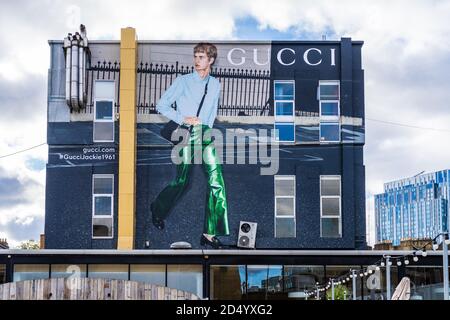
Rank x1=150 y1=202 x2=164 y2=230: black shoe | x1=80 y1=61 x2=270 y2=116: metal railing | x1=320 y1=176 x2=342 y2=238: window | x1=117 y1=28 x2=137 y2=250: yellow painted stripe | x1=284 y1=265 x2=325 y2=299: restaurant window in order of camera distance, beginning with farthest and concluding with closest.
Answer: x1=80 y1=61 x2=270 y2=116: metal railing < x1=320 y1=176 x2=342 y2=238: window < x1=150 y1=202 x2=164 y2=230: black shoe < x1=117 y1=28 x2=137 y2=250: yellow painted stripe < x1=284 y1=265 x2=325 y2=299: restaurant window

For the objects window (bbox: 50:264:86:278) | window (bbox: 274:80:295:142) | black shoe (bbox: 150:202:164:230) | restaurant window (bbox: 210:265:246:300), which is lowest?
restaurant window (bbox: 210:265:246:300)

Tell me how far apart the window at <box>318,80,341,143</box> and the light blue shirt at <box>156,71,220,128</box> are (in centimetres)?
359

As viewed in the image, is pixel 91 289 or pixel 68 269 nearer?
pixel 91 289

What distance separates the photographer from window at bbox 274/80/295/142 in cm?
2564

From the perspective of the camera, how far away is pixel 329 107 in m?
25.8

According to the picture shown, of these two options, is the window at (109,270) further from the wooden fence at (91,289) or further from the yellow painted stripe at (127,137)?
the wooden fence at (91,289)

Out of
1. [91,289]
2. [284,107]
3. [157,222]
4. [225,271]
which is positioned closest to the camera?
[91,289]

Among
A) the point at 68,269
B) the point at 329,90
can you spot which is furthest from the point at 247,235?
the point at 68,269

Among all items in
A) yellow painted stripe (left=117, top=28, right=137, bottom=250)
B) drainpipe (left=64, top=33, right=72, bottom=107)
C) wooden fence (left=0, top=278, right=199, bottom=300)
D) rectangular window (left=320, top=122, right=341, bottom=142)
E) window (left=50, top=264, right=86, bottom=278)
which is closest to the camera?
wooden fence (left=0, top=278, right=199, bottom=300)

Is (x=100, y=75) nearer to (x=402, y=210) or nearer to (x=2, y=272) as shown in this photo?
(x=2, y=272)

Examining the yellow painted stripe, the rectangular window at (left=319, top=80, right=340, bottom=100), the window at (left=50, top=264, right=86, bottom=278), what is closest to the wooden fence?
the window at (left=50, top=264, right=86, bottom=278)

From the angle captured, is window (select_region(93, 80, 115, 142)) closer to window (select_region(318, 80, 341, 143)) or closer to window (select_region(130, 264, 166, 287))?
window (select_region(130, 264, 166, 287))

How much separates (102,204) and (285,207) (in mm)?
6170
